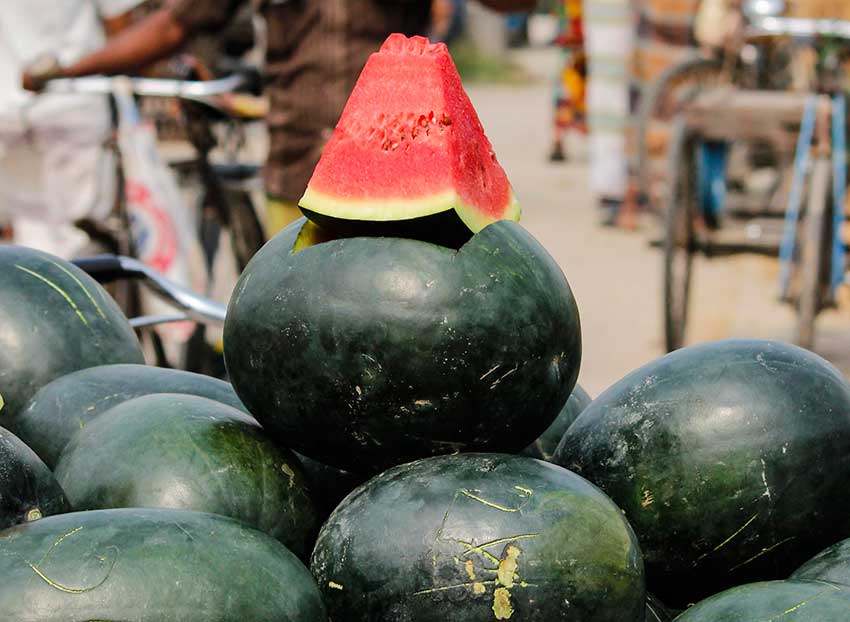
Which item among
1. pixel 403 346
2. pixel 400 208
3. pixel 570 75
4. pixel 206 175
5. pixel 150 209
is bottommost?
pixel 570 75

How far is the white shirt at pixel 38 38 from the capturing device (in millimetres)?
5234

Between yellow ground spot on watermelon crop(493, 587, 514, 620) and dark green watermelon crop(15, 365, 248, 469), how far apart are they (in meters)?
0.72

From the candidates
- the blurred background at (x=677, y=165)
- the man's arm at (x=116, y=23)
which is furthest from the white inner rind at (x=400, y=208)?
the man's arm at (x=116, y=23)

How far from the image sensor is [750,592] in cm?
162

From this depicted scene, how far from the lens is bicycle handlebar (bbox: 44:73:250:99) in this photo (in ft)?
17.3

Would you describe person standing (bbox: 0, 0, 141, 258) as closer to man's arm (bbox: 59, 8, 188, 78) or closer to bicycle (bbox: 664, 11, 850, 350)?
man's arm (bbox: 59, 8, 188, 78)

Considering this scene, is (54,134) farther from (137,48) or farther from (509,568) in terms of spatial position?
(509,568)

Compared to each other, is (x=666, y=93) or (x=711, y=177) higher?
(x=666, y=93)

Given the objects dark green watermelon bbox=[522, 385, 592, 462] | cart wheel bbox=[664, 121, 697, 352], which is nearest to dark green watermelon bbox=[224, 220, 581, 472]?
dark green watermelon bbox=[522, 385, 592, 462]

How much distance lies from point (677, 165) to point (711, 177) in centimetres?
322

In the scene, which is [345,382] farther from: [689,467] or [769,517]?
[769,517]

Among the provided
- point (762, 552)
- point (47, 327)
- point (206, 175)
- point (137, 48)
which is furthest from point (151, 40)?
point (762, 552)

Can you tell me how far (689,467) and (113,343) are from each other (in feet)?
3.56

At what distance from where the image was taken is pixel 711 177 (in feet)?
33.0
